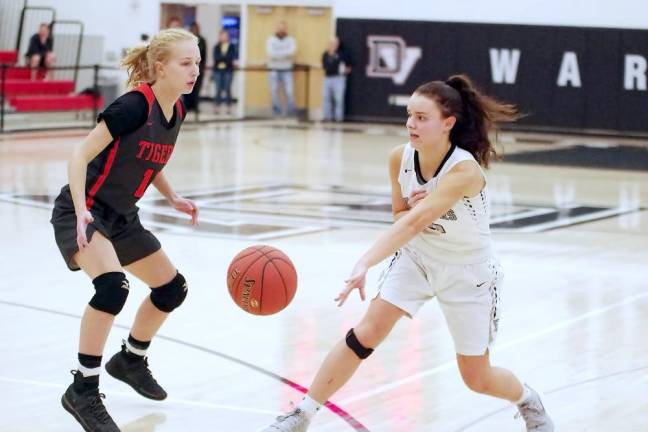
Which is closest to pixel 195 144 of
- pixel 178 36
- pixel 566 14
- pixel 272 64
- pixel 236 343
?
pixel 272 64

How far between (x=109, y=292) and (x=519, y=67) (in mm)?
19849

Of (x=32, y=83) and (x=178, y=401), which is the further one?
(x=32, y=83)

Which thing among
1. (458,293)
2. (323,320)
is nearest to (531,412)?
(458,293)

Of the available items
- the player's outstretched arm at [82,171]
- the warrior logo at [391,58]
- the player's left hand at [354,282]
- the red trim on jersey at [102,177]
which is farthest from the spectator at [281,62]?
the player's left hand at [354,282]

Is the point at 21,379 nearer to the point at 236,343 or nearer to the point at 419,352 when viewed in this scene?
the point at 236,343

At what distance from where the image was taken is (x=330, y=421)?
5.39m

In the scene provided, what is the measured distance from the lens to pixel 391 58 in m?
25.1

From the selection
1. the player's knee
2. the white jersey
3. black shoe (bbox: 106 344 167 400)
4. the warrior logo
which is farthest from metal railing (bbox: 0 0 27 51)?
the player's knee

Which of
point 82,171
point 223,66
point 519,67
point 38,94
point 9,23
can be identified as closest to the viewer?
point 82,171

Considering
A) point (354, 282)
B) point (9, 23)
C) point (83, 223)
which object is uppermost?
point (9, 23)

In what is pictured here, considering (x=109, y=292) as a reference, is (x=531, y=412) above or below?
below

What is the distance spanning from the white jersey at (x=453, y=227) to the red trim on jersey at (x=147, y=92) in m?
1.14

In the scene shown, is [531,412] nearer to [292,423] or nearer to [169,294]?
[292,423]

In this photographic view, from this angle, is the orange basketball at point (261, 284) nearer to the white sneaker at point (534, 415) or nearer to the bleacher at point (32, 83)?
the white sneaker at point (534, 415)
